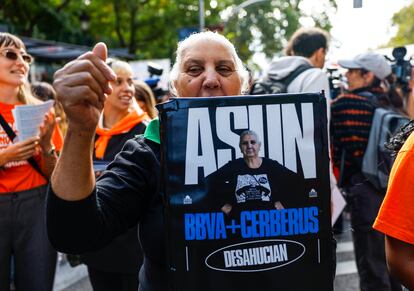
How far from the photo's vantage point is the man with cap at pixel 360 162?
398 cm

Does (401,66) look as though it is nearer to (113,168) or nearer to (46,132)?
(46,132)

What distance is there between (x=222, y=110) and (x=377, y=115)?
273 cm

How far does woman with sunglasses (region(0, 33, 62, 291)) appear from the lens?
3236 millimetres


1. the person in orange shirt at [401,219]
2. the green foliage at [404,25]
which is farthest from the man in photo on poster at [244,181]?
the green foliage at [404,25]

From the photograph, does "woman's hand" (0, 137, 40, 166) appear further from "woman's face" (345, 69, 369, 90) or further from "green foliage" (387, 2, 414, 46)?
"green foliage" (387, 2, 414, 46)

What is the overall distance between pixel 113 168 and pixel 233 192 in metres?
0.42

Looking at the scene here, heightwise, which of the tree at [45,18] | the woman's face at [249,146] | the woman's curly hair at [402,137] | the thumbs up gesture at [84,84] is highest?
the tree at [45,18]

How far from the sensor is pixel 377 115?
12.8 ft

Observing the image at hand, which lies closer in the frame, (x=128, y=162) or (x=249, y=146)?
(x=249, y=146)

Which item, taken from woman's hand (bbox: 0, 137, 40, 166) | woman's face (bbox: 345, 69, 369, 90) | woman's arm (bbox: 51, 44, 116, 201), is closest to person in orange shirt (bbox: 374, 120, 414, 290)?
woman's arm (bbox: 51, 44, 116, 201)

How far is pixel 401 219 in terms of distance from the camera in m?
1.67

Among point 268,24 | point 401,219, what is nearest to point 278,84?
point 401,219

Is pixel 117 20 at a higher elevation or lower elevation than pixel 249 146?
higher

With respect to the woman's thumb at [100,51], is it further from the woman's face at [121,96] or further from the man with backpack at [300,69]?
the man with backpack at [300,69]
